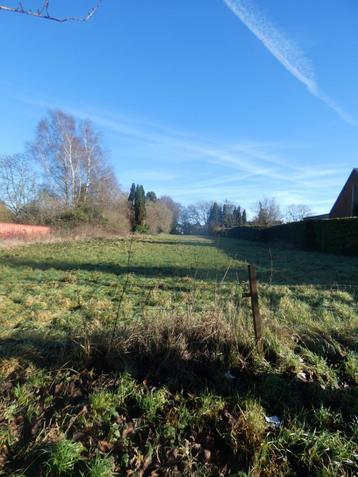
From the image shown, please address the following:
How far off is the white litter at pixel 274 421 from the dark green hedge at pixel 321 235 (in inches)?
776

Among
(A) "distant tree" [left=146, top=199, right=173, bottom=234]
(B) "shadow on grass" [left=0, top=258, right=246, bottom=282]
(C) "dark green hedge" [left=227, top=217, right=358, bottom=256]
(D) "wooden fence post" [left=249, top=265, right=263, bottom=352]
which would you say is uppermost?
(A) "distant tree" [left=146, top=199, right=173, bottom=234]

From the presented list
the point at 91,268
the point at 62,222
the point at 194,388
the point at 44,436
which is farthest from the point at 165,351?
the point at 62,222

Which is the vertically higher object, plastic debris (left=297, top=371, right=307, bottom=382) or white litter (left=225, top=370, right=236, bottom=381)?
plastic debris (left=297, top=371, right=307, bottom=382)

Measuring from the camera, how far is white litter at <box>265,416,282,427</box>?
278 cm

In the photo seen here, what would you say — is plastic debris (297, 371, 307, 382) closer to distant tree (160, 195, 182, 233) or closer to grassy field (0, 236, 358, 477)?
grassy field (0, 236, 358, 477)

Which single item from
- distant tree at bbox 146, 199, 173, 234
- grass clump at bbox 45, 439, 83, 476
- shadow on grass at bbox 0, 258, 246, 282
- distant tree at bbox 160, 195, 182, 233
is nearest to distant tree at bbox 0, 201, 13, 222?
distant tree at bbox 146, 199, 173, 234

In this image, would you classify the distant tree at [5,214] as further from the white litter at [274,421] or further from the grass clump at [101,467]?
the white litter at [274,421]

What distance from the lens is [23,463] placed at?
7.90 feet

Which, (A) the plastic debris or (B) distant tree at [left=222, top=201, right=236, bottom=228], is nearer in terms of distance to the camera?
(A) the plastic debris

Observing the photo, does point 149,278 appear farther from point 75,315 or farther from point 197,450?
point 197,450

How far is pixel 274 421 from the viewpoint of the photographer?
282 centimetres

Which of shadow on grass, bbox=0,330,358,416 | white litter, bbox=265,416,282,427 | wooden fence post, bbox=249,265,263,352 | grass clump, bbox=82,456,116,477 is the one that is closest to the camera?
grass clump, bbox=82,456,116,477

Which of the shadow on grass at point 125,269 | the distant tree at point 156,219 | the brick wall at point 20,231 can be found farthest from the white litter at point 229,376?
the distant tree at point 156,219

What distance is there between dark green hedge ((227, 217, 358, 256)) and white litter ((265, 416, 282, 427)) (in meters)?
19.7
